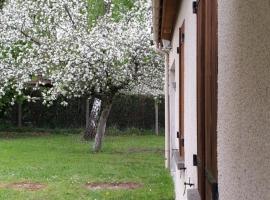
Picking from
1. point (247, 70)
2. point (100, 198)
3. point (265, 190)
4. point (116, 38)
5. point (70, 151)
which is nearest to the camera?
point (265, 190)

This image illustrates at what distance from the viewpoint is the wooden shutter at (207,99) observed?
2840 mm

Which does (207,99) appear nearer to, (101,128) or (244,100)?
(244,100)

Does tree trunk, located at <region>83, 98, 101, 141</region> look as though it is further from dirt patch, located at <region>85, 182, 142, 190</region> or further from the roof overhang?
the roof overhang

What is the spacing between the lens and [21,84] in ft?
55.8

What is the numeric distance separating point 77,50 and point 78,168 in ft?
12.7

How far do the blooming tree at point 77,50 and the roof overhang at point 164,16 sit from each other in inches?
252

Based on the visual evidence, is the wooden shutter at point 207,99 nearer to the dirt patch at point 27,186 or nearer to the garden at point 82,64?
the dirt patch at point 27,186

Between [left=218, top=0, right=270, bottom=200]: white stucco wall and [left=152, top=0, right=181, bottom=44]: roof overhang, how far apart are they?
168 inches

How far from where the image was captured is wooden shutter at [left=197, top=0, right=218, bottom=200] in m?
2.84

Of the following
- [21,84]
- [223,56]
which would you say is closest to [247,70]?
[223,56]

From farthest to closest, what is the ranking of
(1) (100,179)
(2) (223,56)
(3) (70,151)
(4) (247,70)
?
1. (3) (70,151)
2. (1) (100,179)
3. (2) (223,56)
4. (4) (247,70)

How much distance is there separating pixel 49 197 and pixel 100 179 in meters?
2.34

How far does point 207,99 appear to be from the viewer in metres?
3.19

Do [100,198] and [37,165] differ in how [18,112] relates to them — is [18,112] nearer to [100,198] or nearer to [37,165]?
[37,165]
